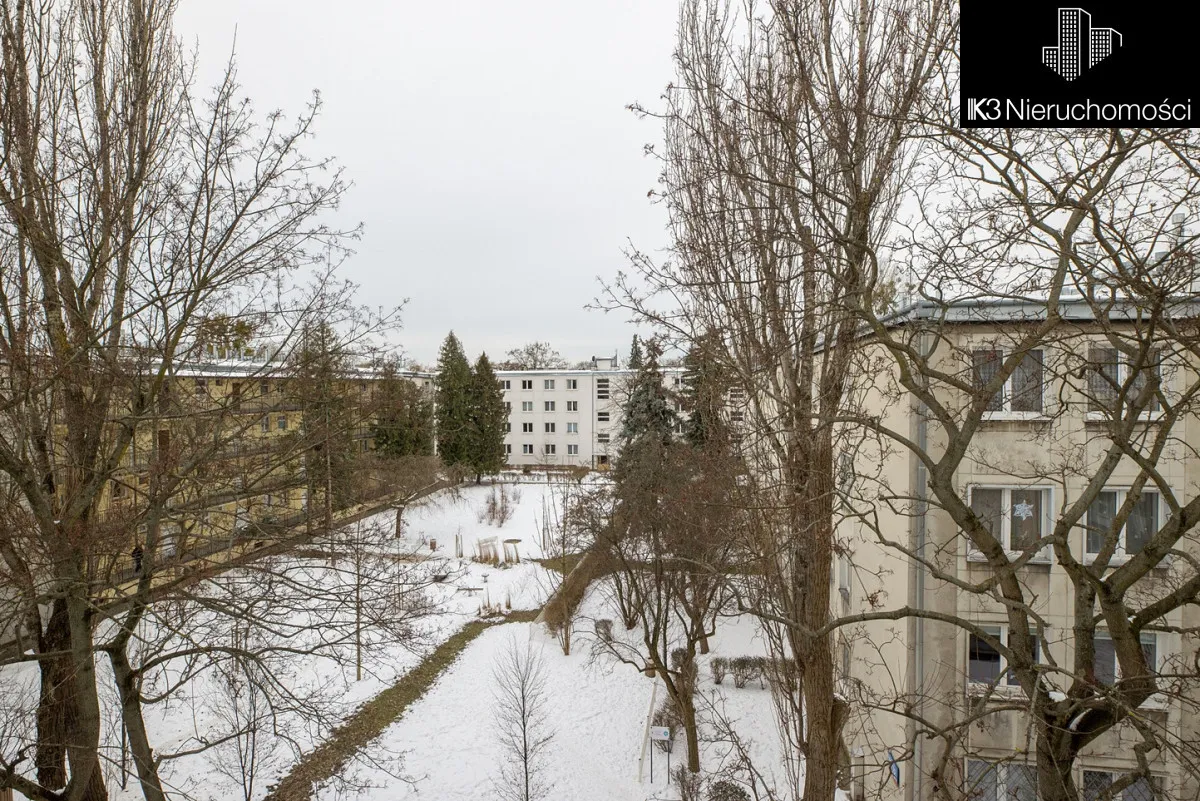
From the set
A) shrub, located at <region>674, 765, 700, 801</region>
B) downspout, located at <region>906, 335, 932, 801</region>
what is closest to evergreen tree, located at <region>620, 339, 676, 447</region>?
shrub, located at <region>674, 765, 700, 801</region>

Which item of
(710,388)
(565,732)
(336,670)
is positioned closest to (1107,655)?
(710,388)

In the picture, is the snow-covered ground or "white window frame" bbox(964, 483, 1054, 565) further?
the snow-covered ground

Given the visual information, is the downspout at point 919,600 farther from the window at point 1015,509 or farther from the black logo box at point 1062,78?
the black logo box at point 1062,78

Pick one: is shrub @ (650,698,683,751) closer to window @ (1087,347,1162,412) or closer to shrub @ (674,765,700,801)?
shrub @ (674,765,700,801)

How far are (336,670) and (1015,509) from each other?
14.1 metres

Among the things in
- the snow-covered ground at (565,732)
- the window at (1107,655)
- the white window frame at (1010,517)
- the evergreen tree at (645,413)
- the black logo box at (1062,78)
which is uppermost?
the black logo box at (1062,78)

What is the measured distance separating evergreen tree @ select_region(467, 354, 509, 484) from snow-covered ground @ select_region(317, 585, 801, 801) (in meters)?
18.5

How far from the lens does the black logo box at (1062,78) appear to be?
3418 mm

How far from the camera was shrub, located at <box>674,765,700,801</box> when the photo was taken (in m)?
8.46

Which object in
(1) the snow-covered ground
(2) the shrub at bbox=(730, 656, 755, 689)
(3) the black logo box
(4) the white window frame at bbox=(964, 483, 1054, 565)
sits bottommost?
(1) the snow-covered ground

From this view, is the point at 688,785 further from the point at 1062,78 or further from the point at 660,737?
the point at 1062,78

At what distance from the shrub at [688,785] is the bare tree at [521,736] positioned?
91.1 inches

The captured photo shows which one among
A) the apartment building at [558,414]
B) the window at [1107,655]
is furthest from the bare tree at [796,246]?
the apartment building at [558,414]

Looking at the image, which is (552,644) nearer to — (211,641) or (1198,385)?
(211,641)
